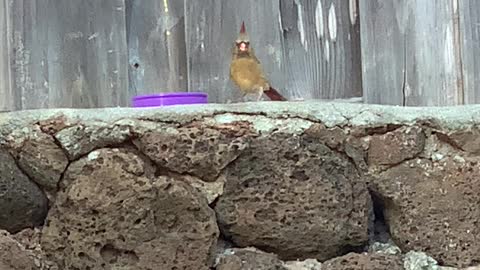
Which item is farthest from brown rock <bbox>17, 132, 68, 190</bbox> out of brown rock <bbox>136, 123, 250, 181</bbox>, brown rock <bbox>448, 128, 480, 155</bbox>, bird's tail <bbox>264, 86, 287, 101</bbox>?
brown rock <bbox>448, 128, 480, 155</bbox>

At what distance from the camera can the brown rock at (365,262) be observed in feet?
4.51

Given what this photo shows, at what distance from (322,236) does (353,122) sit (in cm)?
17

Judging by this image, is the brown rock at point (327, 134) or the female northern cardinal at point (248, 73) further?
the female northern cardinal at point (248, 73)

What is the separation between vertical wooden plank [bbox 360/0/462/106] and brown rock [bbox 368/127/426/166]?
146 mm

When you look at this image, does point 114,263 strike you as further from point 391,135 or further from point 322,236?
point 391,135

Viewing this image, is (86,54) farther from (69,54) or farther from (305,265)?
(305,265)

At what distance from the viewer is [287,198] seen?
1.37 metres

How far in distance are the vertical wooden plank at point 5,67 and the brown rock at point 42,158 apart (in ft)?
0.52

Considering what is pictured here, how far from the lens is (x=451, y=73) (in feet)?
5.05

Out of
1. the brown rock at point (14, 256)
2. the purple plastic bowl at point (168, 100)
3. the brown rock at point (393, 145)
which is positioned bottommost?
the brown rock at point (14, 256)

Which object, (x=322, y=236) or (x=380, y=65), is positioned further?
(x=380, y=65)

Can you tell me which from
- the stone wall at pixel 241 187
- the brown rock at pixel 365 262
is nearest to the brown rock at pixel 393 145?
the stone wall at pixel 241 187

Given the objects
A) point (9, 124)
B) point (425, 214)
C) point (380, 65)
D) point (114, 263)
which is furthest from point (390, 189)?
point (9, 124)

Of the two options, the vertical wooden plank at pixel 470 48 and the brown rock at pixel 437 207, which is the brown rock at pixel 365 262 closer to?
the brown rock at pixel 437 207
